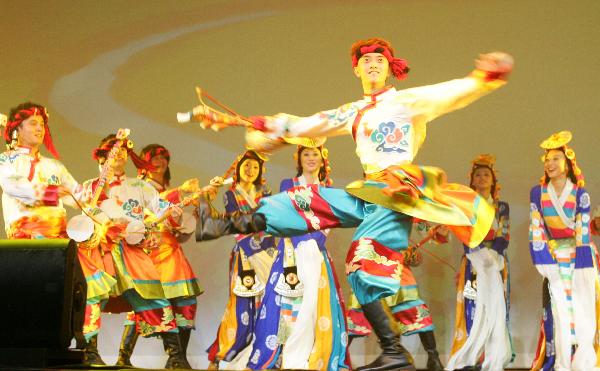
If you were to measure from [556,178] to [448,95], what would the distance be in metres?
2.01

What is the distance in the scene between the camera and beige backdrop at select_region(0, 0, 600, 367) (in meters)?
6.51

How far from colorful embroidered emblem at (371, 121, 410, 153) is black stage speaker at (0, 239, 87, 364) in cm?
147

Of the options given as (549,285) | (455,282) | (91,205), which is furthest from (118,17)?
(549,285)

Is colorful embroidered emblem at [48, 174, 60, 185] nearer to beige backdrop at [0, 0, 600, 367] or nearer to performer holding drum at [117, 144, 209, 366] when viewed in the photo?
performer holding drum at [117, 144, 209, 366]

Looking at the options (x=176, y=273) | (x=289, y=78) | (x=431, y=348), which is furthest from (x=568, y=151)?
(x=176, y=273)

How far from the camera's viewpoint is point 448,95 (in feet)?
12.3

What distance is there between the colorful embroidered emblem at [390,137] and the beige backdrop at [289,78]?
9.28 feet

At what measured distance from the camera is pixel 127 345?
19.0ft

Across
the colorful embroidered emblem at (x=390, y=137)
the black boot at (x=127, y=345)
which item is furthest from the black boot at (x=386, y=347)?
the black boot at (x=127, y=345)

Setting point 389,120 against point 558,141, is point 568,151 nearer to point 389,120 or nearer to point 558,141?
point 558,141

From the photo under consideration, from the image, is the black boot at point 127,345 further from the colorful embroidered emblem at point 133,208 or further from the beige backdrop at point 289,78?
the beige backdrop at point 289,78

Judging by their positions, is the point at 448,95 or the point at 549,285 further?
the point at 549,285

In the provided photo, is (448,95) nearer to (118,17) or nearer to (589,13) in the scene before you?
(589,13)

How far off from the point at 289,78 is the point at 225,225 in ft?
10.9
